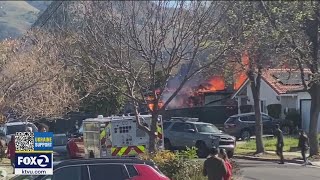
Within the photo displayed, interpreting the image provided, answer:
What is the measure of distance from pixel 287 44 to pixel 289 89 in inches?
882

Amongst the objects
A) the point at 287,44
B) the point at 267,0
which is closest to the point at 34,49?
the point at 287,44

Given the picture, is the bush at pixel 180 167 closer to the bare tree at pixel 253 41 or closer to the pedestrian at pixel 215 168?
the pedestrian at pixel 215 168

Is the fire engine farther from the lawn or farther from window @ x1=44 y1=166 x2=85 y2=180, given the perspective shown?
window @ x1=44 y1=166 x2=85 y2=180

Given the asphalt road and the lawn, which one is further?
the lawn

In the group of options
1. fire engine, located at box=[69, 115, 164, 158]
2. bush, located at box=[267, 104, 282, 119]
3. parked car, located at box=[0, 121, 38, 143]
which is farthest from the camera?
bush, located at box=[267, 104, 282, 119]

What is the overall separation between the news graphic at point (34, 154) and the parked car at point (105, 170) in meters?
1.81

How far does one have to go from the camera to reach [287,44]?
80.2 feet

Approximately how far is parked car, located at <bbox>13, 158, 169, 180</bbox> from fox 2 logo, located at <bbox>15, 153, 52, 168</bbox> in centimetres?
187

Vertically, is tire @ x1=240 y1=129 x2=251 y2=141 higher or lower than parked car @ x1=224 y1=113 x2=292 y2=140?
lower

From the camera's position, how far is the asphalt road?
22.4 m

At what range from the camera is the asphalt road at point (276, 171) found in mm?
22375

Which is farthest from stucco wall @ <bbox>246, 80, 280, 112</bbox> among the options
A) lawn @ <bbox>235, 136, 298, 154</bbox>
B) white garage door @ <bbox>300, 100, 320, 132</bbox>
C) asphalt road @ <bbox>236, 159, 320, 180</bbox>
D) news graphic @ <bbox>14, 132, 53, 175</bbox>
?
news graphic @ <bbox>14, 132, 53, 175</bbox>

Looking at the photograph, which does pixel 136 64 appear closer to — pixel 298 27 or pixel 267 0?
pixel 298 27

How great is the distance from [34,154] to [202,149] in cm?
2045
